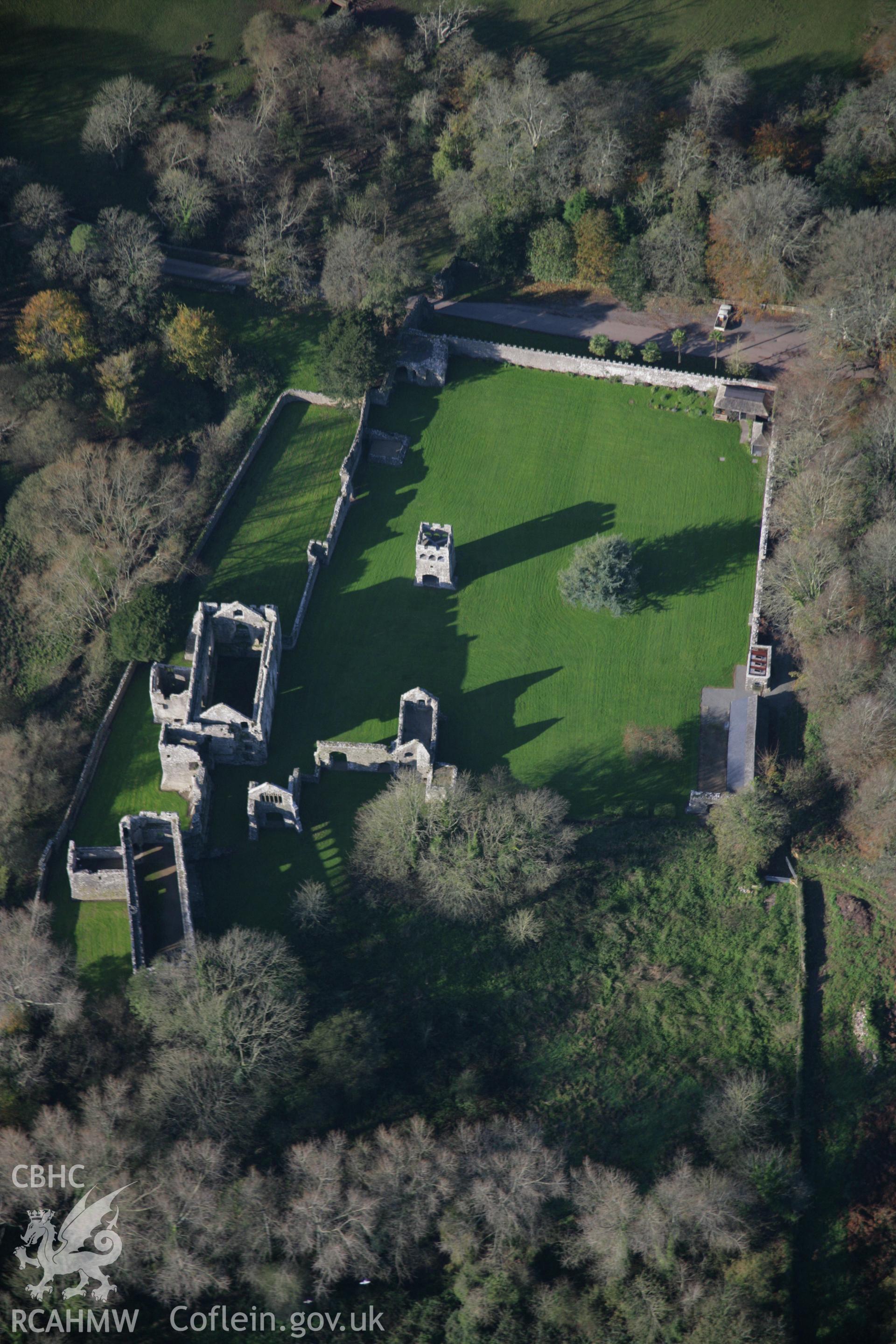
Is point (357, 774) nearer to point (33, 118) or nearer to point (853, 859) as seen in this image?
point (853, 859)

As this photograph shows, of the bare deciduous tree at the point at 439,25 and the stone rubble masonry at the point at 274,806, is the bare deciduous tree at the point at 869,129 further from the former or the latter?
the stone rubble masonry at the point at 274,806

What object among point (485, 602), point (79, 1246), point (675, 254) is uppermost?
point (675, 254)

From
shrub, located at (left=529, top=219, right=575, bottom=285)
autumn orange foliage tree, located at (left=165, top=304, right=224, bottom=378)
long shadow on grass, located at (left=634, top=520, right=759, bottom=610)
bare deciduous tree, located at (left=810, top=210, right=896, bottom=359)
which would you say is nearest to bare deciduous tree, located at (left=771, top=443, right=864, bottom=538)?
long shadow on grass, located at (left=634, top=520, right=759, bottom=610)

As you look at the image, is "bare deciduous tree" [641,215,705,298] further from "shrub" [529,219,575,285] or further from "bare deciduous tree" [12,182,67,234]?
"bare deciduous tree" [12,182,67,234]

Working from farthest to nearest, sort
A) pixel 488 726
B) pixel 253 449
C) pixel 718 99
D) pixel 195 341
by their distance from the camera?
pixel 718 99
pixel 195 341
pixel 253 449
pixel 488 726

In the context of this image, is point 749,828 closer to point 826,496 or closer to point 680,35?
point 826,496

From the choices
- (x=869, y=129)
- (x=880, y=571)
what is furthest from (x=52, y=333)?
(x=869, y=129)
